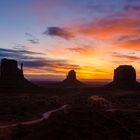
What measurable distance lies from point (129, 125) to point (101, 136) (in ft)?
35.6

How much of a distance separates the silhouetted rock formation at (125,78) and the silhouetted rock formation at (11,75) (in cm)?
A: 5291

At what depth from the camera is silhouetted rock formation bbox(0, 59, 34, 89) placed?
477ft

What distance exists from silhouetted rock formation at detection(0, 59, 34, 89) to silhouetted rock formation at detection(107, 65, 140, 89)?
52.9 metres

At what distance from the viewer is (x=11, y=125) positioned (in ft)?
201

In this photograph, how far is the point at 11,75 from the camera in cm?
14862

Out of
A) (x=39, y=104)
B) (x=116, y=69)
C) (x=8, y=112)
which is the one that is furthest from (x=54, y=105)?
(x=116, y=69)

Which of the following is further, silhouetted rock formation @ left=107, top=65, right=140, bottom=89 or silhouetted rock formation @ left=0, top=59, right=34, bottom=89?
silhouetted rock formation @ left=107, top=65, right=140, bottom=89

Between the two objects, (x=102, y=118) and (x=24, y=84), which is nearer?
(x=102, y=118)

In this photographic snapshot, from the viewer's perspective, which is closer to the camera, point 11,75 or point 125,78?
point 11,75

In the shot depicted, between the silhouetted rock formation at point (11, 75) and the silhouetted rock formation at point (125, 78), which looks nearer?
the silhouetted rock formation at point (11, 75)

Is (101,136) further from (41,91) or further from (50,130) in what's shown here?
(41,91)

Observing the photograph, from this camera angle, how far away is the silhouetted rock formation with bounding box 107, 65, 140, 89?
180375mm

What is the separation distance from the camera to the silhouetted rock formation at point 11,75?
477ft

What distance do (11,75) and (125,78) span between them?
65525mm
